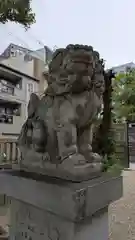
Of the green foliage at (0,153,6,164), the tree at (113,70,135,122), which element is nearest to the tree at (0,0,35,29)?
the green foliage at (0,153,6,164)

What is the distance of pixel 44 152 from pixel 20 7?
8.82 ft

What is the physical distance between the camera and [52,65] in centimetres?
101

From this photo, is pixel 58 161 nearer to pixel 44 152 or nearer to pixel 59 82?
pixel 44 152

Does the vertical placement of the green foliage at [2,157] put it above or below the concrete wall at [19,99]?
below

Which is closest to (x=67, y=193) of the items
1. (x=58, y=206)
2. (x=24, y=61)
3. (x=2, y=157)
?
(x=58, y=206)

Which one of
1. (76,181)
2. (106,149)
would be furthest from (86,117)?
(106,149)

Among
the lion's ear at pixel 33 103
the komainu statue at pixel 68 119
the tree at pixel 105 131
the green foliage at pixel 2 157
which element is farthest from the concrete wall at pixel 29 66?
the komainu statue at pixel 68 119

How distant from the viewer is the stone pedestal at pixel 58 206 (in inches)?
30.9

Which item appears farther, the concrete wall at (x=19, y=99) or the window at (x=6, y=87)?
the window at (x=6, y=87)

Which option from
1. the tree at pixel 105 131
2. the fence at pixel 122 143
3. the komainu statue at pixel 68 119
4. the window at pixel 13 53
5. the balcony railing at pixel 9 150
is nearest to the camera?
the komainu statue at pixel 68 119

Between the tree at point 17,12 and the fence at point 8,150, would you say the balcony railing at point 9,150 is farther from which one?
the tree at point 17,12

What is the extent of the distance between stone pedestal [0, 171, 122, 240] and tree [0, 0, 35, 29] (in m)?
2.52

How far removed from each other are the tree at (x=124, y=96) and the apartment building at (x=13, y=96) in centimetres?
358

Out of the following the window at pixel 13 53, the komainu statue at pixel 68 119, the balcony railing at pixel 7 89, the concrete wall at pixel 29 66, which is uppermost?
the window at pixel 13 53
